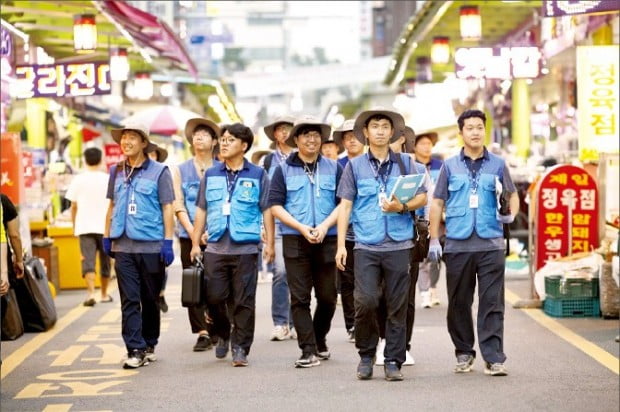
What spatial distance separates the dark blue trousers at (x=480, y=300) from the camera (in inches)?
385

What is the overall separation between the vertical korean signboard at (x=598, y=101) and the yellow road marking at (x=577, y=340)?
2372mm

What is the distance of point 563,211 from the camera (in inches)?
587

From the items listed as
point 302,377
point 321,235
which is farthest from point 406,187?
point 302,377

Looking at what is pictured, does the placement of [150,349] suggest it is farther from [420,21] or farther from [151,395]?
[420,21]

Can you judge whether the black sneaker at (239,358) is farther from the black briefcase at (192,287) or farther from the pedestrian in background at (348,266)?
the pedestrian in background at (348,266)

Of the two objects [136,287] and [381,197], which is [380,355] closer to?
[381,197]

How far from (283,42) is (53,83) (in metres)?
115

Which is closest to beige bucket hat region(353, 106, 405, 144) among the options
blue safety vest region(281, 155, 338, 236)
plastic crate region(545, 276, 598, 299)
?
blue safety vest region(281, 155, 338, 236)

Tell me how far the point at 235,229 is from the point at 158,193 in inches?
29.5

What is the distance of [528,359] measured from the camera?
1055 centimetres

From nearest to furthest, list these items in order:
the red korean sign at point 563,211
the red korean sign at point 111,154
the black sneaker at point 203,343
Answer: the black sneaker at point 203,343 → the red korean sign at point 563,211 → the red korean sign at point 111,154

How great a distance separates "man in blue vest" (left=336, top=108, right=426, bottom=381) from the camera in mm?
9555

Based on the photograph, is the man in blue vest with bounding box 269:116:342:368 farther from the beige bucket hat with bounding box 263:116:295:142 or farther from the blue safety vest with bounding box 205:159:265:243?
the beige bucket hat with bounding box 263:116:295:142

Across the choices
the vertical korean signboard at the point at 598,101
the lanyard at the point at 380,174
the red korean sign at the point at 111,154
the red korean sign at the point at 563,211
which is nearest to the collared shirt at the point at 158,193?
the lanyard at the point at 380,174
